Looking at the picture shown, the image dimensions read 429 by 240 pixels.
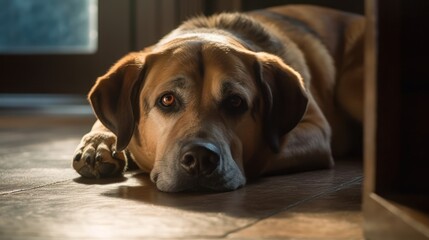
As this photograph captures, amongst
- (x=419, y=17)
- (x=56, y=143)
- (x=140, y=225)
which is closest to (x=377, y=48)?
(x=419, y=17)

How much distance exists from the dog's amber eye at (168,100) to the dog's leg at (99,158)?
1.04ft

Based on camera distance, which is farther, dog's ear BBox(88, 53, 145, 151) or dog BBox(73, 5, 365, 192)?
dog's ear BBox(88, 53, 145, 151)

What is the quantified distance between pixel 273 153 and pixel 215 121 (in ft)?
1.40

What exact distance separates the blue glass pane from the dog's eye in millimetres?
4320

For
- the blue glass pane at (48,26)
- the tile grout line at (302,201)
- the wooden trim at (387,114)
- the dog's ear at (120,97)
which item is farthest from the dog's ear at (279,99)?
the blue glass pane at (48,26)

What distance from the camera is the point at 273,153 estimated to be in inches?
121

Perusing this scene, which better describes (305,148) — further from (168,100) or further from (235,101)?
(168,100)

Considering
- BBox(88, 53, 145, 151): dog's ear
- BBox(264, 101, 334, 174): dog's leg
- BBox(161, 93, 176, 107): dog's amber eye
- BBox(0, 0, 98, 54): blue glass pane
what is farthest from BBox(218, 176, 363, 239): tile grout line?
BBox(0, 0, 98, 54): blue glass pane

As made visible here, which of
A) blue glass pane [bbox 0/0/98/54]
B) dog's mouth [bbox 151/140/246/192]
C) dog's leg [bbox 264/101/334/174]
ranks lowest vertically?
blue glass pane [bbox 0/0/98/54]

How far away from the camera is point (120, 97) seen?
3.02 m

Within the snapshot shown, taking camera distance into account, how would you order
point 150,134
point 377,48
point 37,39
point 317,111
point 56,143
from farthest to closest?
point 37,39
point 56,143
point 317,111
point 150,134
point 377,48

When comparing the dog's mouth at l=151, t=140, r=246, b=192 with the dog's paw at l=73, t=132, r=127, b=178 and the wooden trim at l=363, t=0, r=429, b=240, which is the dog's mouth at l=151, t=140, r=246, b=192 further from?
the wooden trim at l=363, t=0, r=429, b=240

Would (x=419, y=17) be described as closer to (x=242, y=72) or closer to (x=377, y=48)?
(x=377, y=48)

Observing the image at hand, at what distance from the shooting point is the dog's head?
262 cm
